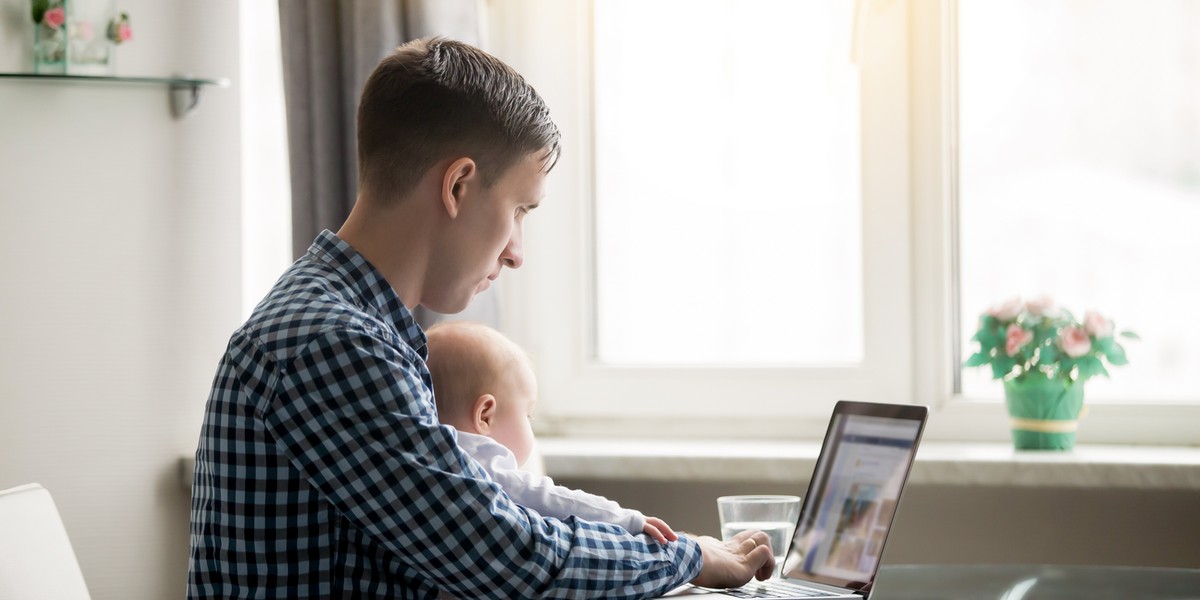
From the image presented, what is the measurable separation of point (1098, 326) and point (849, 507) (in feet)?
2.61

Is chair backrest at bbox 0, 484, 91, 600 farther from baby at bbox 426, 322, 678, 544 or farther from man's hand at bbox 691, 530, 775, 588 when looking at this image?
man's hand at bbox 691, 530, 775, 588

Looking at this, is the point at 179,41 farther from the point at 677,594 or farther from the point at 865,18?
the point at 677,594

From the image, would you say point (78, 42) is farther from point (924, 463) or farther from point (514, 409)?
point (924, 463)

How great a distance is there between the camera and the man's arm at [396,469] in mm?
983

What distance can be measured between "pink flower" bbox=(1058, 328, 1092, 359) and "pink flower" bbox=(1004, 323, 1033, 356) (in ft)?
0.16

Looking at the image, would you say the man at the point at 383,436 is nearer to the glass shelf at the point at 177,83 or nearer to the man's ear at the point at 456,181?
the man's ear at the point at 456,181

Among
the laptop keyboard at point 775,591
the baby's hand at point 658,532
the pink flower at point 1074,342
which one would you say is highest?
the pink flower at point 1074,342

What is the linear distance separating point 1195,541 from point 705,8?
1269mm

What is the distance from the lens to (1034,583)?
5.08ft

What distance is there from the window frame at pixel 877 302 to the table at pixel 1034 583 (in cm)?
57

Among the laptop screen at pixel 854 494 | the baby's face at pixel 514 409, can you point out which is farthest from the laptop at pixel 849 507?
the baby's face at pixel 514 409

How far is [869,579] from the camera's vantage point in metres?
→ 1.26

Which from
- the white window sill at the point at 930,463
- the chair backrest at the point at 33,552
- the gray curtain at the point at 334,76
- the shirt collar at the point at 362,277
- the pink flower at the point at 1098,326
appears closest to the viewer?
the shirt collar at the point at 362,277

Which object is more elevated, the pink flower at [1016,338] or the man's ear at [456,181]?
the man's ear at [456,181]
